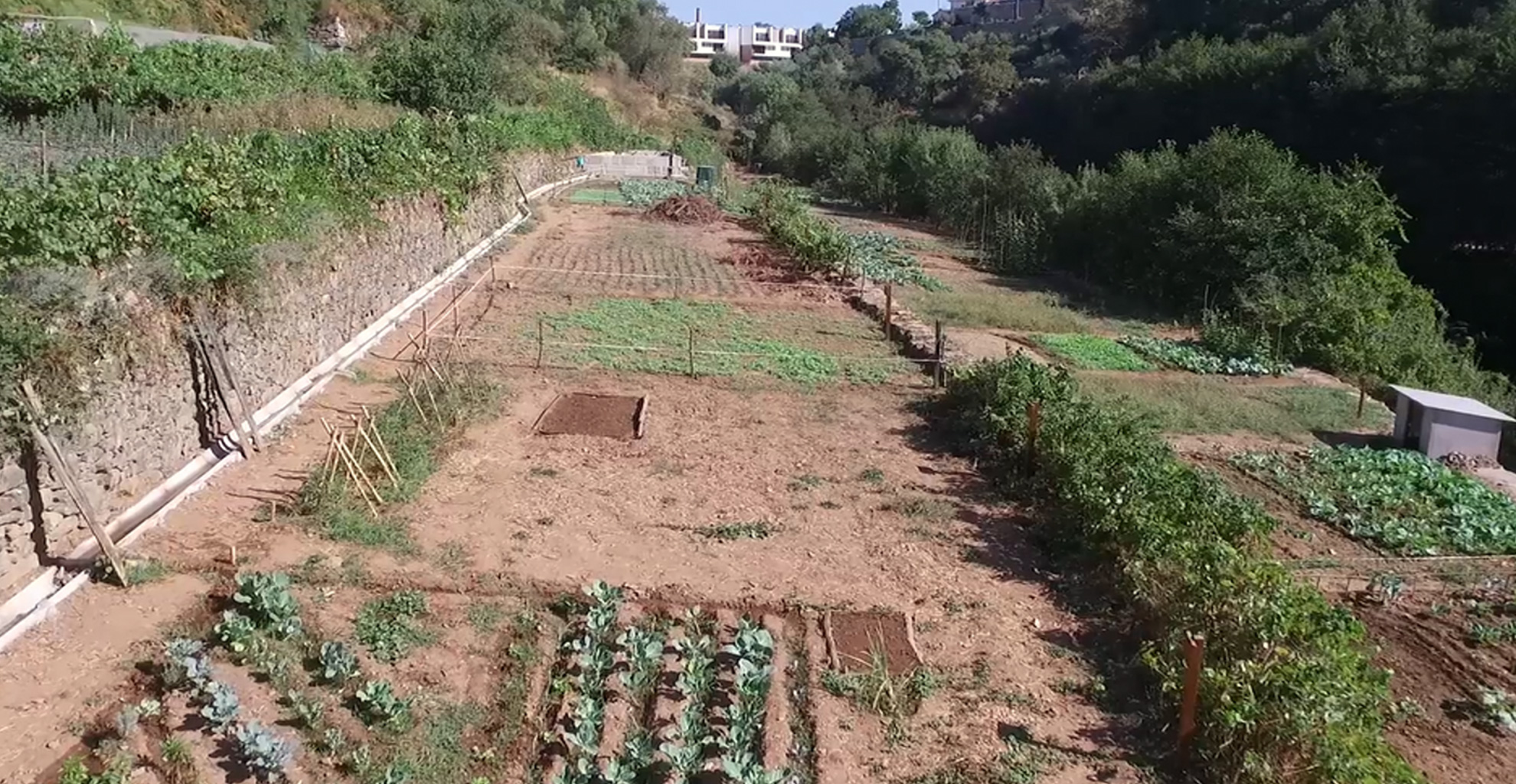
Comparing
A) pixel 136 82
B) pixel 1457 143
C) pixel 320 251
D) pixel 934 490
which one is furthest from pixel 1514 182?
pixel 136 82

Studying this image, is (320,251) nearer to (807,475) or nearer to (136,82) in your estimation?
(807,475)

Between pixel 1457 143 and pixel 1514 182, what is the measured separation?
1.91 metres

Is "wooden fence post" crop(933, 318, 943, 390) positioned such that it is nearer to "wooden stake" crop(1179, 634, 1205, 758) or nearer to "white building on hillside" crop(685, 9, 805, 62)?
"wooden stake" crop(1179, 634, 1205, 758)

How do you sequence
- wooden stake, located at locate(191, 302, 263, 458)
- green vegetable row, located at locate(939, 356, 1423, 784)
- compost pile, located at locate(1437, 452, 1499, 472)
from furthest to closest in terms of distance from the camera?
1. compost pile, located at locate(1437, 452, 1499, 472)
2. wooden stake, located at locate(191, 302, 263, 458)
3. green vegetable row, located at locate(939, 356, 1423, 784)

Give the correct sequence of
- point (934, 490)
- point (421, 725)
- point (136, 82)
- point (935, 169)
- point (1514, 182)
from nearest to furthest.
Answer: point (421, 725)
point (934, 490)
point (136, 82)
point (1514, 182)
point (935, 169)

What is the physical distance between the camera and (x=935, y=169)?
3672cm

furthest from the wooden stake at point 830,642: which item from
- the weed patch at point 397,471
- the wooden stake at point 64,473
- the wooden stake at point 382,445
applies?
the wooden stake at point 64,473

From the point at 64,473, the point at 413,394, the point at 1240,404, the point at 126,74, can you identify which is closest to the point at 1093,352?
the point at 1240,404

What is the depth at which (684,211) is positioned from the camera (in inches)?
1160

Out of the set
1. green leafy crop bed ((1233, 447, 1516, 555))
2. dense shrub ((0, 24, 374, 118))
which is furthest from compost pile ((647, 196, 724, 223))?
green leafy crop bed ((1233, 447, 1516, 555))

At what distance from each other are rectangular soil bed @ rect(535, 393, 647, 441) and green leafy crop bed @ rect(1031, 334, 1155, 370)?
710 centimetres

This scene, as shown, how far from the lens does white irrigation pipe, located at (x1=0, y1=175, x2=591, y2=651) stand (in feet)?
24.1

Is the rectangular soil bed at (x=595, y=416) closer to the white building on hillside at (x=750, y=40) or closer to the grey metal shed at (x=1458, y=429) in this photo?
the grey metal shed at (x=1458, y=429)

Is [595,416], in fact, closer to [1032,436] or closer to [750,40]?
[1032,436]
